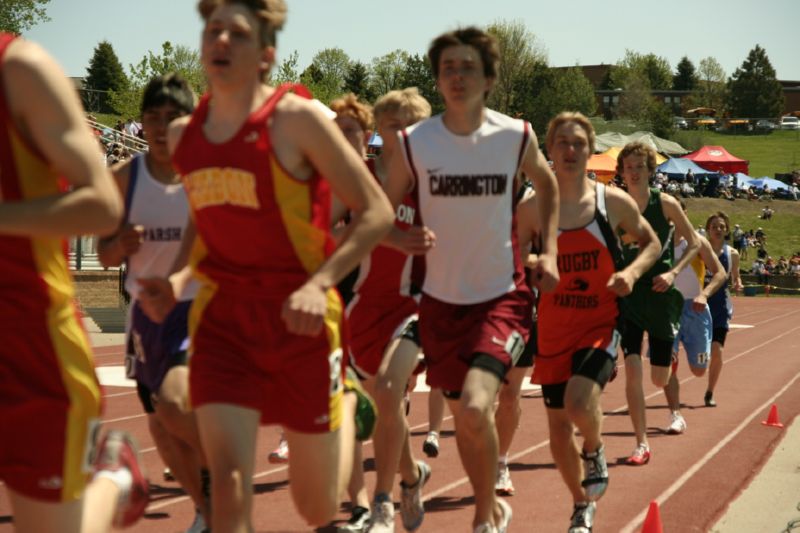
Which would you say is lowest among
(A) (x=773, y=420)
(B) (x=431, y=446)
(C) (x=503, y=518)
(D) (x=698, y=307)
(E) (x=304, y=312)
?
(A) (x=773, y=420)

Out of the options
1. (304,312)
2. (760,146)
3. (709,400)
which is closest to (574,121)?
(304,312)

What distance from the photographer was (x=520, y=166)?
6.04 meters

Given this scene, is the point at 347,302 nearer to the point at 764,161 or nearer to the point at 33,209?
the point at 33,209

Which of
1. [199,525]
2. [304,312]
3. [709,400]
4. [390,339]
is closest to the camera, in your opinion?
[304,312]

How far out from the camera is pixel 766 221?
6688cm

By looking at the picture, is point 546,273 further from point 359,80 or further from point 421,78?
point 359,80

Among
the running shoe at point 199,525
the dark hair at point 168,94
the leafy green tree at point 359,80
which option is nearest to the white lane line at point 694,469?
the running shoe at point 199,525

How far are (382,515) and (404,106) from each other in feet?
7.91

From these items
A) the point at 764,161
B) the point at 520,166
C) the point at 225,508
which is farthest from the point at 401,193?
the point at 764,161

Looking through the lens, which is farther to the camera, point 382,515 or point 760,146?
point 760,146

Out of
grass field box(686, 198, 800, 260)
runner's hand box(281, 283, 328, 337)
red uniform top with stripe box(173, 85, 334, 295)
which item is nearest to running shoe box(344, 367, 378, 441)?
red uniform top with stripe box(173, 85, 334, 295)

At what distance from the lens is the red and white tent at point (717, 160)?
2896 inches

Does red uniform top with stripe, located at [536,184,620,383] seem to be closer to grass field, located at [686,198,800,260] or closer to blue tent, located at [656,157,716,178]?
grass field, located at [686,198,800,260]

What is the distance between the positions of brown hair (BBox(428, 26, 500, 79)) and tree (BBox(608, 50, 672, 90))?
6636 inches
